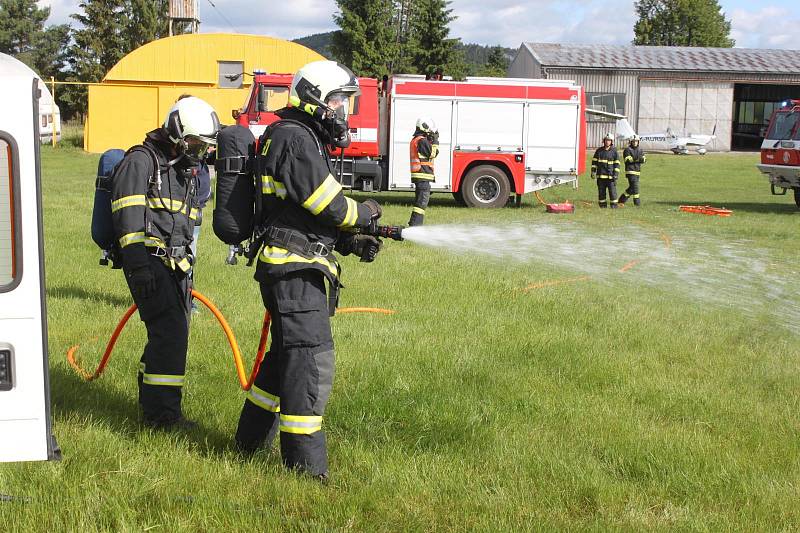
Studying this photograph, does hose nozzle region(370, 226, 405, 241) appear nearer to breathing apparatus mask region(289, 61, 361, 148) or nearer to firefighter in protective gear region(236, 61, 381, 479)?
firefighter in protective gear region(236, 61, 381, 479)

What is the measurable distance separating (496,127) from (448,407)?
1479 cm

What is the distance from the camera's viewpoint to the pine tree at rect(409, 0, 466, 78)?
58.9 metres

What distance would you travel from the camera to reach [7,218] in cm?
332

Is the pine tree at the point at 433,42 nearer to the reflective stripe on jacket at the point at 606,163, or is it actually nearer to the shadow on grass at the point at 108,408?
the reflective stripe on jacket at the point at 606,163

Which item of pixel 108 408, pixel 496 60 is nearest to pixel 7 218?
pixel 108 408

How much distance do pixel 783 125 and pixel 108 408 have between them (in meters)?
17.8

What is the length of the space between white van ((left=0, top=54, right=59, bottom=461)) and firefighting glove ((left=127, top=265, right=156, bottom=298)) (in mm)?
1477

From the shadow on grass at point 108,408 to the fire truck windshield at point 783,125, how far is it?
17.1 m

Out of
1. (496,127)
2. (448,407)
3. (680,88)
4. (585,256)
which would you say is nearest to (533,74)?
(680,88)

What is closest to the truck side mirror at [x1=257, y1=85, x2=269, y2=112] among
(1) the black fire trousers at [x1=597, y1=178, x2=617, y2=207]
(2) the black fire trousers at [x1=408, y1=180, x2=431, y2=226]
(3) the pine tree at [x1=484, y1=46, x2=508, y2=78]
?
(2) the black fire trousers at [x1=408, y1=180, x2=431, y2=226]

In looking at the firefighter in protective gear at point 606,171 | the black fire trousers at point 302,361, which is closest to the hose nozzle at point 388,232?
the black fire trousers at point 302,361

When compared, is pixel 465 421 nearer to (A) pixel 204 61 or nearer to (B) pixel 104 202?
(B) pixel 104 202

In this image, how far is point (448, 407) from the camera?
210 inches

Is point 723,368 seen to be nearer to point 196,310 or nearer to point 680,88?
point 196,310
